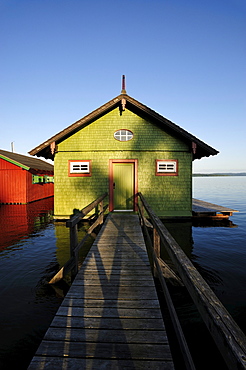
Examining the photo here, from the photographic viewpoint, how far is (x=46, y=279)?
16.0ft

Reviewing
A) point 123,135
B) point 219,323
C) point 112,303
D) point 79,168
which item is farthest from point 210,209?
point 219,323

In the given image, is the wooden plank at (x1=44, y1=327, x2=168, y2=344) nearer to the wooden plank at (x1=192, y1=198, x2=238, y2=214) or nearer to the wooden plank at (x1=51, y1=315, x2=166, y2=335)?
the wooden plank at (x1=51, y1=315, x2=166, y2=335)

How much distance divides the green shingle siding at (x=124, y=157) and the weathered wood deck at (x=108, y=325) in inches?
277

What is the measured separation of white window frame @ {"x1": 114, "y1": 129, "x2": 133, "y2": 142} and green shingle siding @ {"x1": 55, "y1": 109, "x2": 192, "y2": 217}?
16 cm

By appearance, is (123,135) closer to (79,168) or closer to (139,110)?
(139,110)

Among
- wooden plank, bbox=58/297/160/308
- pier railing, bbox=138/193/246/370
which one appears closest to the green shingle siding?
wooden plank, bbox=58/297/160/308

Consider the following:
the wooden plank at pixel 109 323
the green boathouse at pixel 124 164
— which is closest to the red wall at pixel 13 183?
the green boathouse at pixel 124 164

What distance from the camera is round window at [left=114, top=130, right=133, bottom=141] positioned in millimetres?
11156

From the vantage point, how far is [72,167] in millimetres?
11281

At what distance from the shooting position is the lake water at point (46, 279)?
118 inches

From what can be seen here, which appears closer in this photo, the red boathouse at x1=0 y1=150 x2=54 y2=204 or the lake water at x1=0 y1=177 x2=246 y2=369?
the lake water at x1=0 y1=177 x2=246 y2=369

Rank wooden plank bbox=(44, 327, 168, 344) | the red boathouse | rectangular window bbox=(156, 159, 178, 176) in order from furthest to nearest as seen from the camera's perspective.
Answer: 1. the red boathouse
2. rectangular window bbox=(156, 159, 178, 176)
3. wooden plank bbox=(44, 327, 168, 344)

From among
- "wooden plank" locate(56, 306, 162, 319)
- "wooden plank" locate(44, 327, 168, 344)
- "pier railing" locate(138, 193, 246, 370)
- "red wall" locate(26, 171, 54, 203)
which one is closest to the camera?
"pier railing" locate(138, 193, 246, 370)

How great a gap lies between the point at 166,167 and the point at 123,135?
2.81 metres
